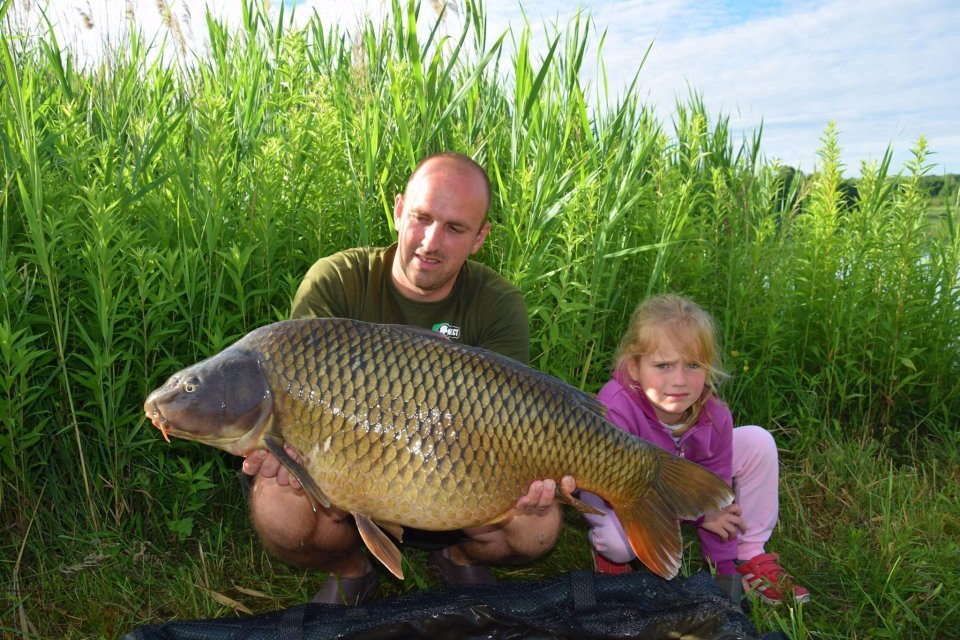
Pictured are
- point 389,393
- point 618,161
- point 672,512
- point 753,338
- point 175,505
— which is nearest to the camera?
point 389,393

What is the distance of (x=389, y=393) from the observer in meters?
1.71

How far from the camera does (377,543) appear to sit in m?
1.78

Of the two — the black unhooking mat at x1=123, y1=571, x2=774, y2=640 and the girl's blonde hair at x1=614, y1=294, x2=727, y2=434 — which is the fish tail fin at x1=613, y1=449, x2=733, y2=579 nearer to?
the black unhooking mat at x1=123, y1=571, x2=774, y2=640

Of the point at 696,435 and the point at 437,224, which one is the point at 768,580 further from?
the point at 437,224

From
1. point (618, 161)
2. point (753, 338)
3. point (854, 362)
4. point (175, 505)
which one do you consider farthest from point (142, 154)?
point (854, 362)

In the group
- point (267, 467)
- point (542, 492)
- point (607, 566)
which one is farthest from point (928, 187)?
point (267, 467)

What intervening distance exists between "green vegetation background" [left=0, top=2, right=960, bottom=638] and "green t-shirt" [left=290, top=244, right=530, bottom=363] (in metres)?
0.30

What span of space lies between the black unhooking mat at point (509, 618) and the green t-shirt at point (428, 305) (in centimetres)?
64

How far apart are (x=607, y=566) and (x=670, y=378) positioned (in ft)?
1.91

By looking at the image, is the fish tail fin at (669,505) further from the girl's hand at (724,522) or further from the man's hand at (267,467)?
the man's hand at (267,467)

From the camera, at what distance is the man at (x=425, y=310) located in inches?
87.4

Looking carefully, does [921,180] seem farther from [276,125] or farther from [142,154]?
[142,154]

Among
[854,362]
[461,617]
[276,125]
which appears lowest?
[461,617]

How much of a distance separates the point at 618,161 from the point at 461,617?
5.88 feet
